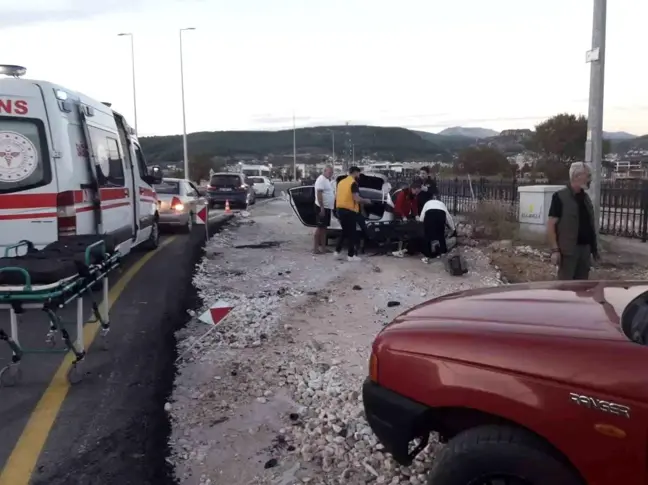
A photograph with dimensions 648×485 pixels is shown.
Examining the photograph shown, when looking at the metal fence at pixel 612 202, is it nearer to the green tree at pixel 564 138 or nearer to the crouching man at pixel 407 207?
the crouching man at pixel 407 207

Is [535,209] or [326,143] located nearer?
[535,209]

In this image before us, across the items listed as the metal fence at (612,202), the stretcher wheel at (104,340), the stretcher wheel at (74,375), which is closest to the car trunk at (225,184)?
the metal fence at (612,202)

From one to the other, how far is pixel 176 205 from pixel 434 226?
682 centimetres

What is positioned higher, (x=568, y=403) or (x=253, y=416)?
(x=568, y=403)

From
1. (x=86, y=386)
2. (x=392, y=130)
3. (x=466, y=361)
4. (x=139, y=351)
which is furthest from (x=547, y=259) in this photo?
(x=392, y=130)

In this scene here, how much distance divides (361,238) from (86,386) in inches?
325

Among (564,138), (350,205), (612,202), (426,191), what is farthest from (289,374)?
(564,138)

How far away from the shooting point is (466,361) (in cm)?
281

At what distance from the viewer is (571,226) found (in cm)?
663

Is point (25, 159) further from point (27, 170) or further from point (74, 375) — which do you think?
point (74, 375)

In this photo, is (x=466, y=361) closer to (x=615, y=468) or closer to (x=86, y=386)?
(x=615, y=468)

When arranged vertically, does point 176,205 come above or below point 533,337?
below

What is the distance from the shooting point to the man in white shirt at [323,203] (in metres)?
12.7

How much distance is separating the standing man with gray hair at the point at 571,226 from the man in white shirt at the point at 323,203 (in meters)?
6.34
